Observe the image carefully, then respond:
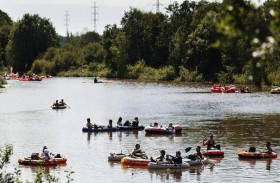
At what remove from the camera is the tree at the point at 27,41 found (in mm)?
179750

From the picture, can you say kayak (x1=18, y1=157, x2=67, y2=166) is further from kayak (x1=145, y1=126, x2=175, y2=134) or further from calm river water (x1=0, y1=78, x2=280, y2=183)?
kayak (x1=145, y1=126, x2=175, y2=134)

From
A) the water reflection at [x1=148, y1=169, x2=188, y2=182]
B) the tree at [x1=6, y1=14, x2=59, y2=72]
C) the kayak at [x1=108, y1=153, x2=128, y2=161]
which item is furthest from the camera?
the tree at [x1=6, y1=14, x2=59, y2=72]

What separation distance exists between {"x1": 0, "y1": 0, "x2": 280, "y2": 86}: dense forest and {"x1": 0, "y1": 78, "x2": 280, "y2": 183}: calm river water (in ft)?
57.6

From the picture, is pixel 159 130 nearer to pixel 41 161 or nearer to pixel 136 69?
pixel 41 161

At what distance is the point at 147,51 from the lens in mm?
157625

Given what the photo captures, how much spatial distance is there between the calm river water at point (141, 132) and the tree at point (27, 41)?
76.4 m

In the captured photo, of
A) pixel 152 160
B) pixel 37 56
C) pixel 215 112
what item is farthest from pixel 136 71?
pixel 152 160

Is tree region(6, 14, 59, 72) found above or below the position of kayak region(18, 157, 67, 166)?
above

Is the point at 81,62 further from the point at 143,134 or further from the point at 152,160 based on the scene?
the point at 152,160

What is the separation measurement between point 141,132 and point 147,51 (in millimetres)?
101670

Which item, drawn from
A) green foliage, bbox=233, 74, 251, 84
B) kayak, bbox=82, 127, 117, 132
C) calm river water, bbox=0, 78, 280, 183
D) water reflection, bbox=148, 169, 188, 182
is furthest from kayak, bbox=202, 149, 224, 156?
green foliage, bbox=233, 74, 251, 84

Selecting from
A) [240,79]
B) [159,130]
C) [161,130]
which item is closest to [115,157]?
[159,130]

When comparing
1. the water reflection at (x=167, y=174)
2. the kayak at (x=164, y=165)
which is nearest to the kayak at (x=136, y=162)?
the kayak at (x=164, y=165)

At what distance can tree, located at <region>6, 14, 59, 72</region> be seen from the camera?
179750 mm
